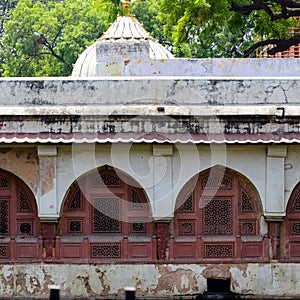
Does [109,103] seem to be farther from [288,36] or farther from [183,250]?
[288,36]

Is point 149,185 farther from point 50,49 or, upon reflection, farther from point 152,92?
point 50,49

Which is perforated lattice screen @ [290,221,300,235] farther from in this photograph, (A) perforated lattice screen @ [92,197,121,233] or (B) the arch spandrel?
(A) perforated lattice screen @ [92,197,121,233]

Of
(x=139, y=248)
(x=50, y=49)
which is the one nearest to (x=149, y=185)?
(x=139, y=248)

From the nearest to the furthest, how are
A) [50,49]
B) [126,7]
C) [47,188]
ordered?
[47,188] < [126,7] < [50,49]

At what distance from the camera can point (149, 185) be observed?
16.4 metres

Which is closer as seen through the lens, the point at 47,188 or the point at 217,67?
the point at 47,188

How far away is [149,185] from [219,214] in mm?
1246

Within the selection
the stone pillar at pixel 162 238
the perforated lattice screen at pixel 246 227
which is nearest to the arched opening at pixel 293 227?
the perforated lattice screen at pixel 246 227

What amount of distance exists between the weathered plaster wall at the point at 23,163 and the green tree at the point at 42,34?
84.2 ft

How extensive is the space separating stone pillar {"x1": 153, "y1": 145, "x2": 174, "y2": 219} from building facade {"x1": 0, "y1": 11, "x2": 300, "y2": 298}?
16 mm

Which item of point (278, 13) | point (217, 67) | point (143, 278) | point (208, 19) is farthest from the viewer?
point (278, 13)

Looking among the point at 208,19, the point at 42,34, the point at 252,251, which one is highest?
the point at 42,34

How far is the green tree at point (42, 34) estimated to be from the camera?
4228 cm

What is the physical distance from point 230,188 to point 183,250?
4.08ft
